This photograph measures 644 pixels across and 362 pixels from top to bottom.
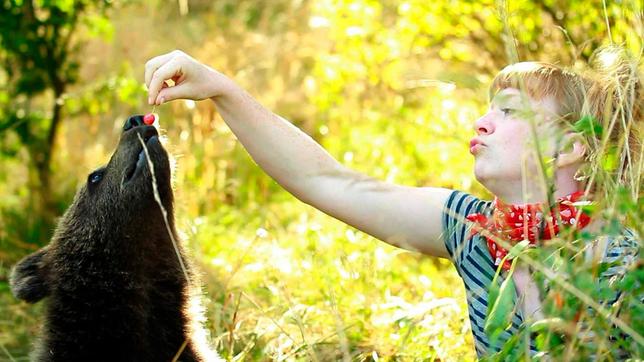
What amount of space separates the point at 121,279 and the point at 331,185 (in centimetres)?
90

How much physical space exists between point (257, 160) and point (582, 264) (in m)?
1.62

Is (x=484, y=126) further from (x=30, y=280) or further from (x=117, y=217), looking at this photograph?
(x=30, y=280)

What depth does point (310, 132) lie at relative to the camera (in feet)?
30.9

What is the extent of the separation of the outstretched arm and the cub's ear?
97 centimetres

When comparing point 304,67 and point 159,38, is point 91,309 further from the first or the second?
point 304,67

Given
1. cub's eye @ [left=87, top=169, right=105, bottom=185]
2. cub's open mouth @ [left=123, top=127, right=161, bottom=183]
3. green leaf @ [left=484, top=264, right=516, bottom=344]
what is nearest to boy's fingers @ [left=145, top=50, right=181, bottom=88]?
cub's open mouth @ [left=123, top=127, right=161, bottom=183]

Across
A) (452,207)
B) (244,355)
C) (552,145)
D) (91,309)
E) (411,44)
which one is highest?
(411,44)

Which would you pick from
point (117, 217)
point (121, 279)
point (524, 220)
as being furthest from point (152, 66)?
point (524, 220)

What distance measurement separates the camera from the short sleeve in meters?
3.63

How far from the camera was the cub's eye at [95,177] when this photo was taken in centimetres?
414

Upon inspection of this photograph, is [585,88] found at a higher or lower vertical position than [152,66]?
lower

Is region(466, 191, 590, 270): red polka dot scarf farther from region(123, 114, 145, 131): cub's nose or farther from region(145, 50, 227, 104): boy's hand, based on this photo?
region(123, 114, 145, 131): cub's nose

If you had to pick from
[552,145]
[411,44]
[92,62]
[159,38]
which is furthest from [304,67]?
[552,145]

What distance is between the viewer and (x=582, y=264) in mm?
2523
